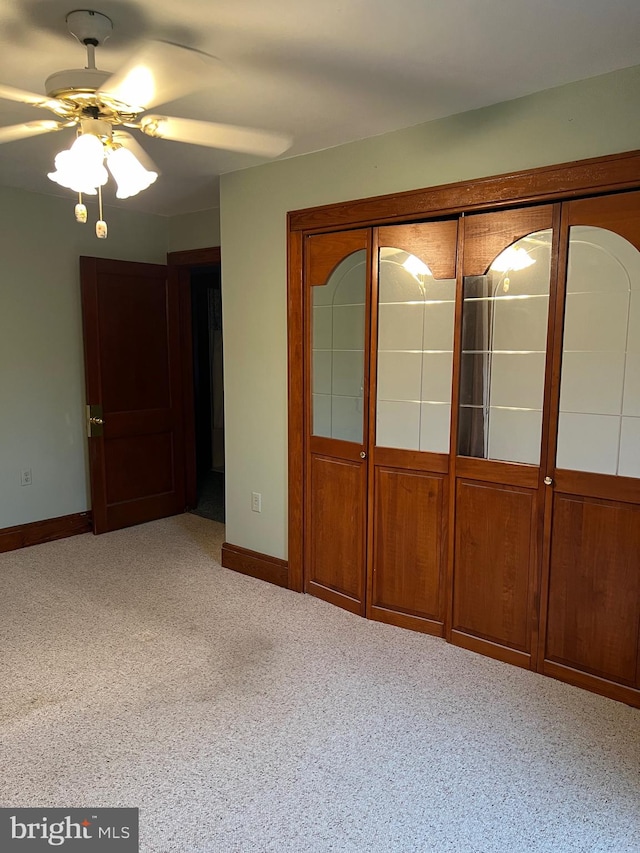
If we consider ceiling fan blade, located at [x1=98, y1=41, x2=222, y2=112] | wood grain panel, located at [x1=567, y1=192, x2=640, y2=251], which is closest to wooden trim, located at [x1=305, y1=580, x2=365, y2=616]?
wood grain panel, located at [x1=567, y1=192, x2=640, y2=251]

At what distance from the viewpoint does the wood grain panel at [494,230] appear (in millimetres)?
2586

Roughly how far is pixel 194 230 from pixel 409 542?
10.3 feet

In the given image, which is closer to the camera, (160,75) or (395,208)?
(160,75)

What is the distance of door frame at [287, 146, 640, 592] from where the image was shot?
94.3 inches

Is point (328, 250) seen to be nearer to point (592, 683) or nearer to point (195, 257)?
point (195, 257)

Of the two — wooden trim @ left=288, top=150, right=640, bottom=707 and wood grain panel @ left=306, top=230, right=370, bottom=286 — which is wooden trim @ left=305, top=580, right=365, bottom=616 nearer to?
wooden trim @ left=288, top=150, right=640, bottom=707

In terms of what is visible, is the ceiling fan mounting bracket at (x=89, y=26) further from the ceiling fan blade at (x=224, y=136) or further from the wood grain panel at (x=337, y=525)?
the wood grain panel at (x=337, y=525)

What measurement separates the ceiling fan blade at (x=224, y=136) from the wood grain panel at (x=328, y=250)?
52cm

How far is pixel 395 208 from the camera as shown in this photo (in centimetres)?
299

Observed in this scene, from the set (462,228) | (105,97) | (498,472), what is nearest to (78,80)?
(105,97)

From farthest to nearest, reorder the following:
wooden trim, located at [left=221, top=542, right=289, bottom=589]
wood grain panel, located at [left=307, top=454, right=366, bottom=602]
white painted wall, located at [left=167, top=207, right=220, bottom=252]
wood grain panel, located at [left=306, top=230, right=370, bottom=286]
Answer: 1. white painted wall, located at [left=167, top=207, right=220, bottom=252]
2. wooden trim, located at [left=221, top=542, right=289, bottom=589]
3. wood grain panel, located at [left=307, top=454, right=366, bottom=602]
4. wood grain panel, located at [left=306, top=230, right=370, bottom=286]

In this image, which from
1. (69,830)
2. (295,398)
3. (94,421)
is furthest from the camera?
(94,421)

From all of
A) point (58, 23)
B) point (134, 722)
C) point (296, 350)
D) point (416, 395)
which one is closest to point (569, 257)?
point (416, 395)

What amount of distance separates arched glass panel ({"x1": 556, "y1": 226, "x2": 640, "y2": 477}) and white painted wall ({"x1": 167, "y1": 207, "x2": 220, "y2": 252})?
298 cm
